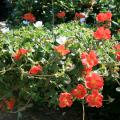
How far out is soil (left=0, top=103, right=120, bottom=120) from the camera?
4.22 metres

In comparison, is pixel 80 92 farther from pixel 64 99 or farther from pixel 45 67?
pixel 45 67

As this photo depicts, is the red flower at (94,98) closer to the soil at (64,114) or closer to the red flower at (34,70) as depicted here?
the red flower at (34,70)

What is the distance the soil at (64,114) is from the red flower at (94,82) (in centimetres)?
95

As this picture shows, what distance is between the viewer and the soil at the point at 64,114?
13.9 feet

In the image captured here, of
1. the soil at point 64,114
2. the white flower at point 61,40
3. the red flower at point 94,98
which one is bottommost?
the soil at point 64,114

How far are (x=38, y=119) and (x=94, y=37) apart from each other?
1133 mm

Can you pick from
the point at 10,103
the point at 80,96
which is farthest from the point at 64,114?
the point at 80,96

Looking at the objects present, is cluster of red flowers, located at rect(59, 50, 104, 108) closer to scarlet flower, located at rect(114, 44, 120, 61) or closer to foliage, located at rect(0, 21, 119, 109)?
foliage, located at rect(0, 21, 119, 109)

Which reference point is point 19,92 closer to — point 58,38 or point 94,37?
point 58,38

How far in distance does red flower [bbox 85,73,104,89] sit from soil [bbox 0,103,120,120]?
3.11 feet

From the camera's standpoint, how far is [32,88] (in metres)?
3.39

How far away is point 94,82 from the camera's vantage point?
321 centimetres

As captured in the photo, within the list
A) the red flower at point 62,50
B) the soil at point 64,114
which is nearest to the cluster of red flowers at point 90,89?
the red flower at point 62,50

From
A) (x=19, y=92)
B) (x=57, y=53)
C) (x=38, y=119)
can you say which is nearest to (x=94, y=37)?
(x=57, y=53)
